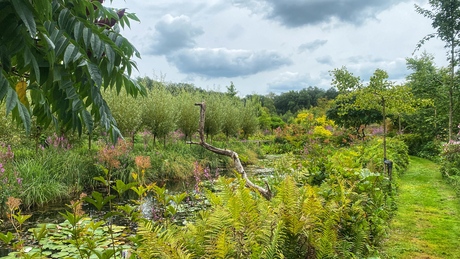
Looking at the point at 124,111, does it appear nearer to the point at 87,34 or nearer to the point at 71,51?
the point at 87,34

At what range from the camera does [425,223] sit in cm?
573

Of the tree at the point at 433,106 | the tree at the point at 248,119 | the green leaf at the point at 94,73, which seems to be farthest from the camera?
the tree at the point at 248,119

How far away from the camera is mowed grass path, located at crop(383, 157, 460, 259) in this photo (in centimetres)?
448

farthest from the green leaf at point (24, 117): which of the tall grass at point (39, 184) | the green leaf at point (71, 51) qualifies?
the tall grass at point (39, 184)

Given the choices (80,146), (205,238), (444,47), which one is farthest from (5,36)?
(444,47)

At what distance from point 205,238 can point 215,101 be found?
16.1 meters

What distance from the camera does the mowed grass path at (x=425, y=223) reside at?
448 centimetres

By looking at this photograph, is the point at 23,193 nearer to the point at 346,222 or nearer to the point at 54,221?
the point at 54,221

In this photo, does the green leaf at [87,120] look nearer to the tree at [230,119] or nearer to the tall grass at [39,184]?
the tall grass at [39,184]

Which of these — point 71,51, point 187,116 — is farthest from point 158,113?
point 71,51

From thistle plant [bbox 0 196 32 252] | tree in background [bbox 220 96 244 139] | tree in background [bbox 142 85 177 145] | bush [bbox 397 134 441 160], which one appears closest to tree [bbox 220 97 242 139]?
tree in background [bbox 220 96 244 139]

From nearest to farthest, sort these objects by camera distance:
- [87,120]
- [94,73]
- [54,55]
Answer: [54,55]
[94,73]
[87,120]

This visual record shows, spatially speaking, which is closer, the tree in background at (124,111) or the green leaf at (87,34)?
the green leaf at (87,34)

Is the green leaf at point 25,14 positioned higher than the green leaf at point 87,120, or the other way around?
the green leaf at point 25,14
